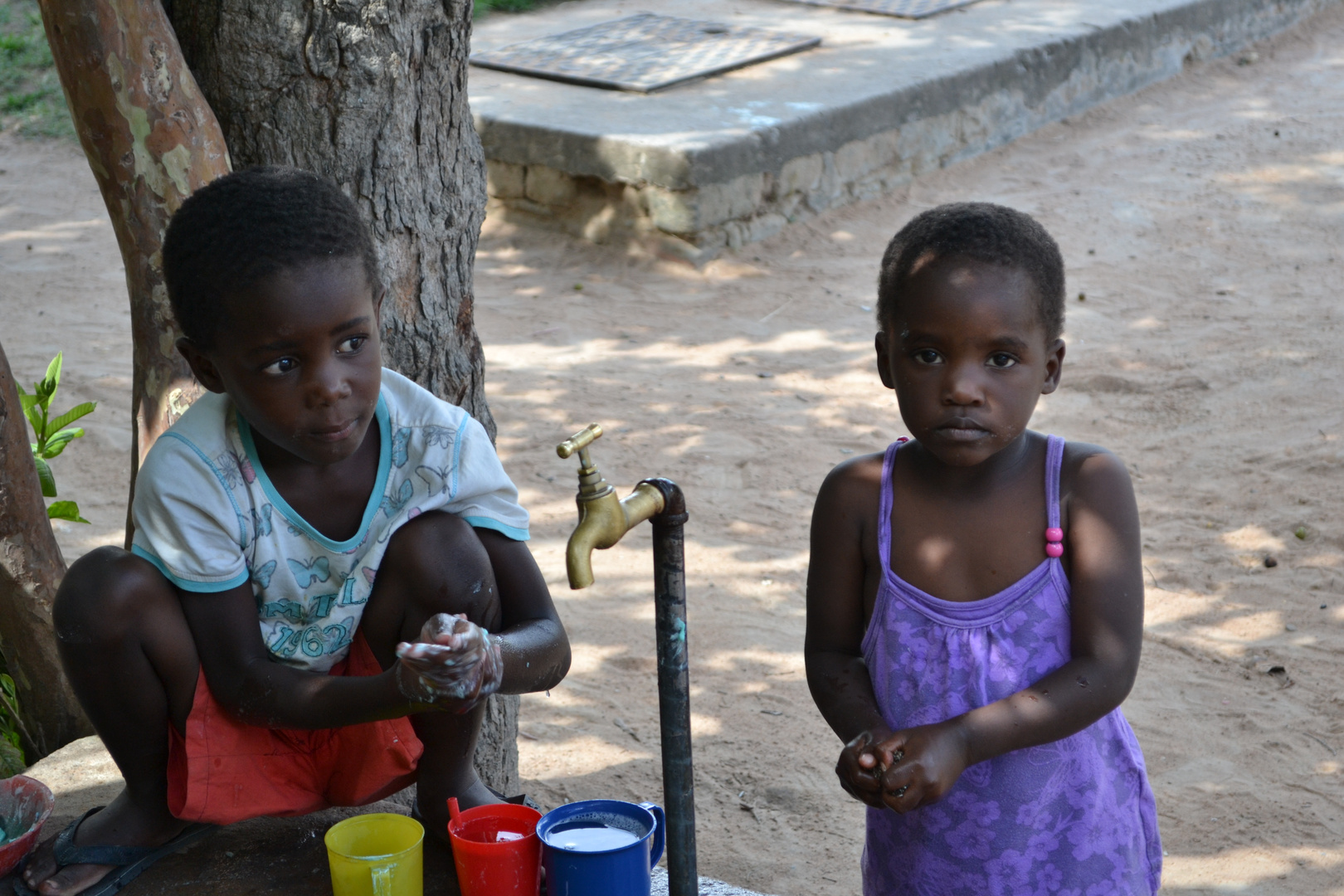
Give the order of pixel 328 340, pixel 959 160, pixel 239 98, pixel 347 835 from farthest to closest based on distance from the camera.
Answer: pixel 959 160
pixel 239 98
pixel 347 835
pixel 328 340

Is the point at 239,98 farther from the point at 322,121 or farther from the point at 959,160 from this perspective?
the point at 959,160

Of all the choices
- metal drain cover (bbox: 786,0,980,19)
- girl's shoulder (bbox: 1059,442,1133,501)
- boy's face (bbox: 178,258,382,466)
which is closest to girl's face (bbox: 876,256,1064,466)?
girl's shoulder (bbox: 1059,442,1133,501)

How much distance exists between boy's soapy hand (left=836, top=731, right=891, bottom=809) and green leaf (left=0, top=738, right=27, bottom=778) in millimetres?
1724

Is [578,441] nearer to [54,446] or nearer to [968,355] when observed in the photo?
[968,355]

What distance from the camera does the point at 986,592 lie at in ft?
5.45

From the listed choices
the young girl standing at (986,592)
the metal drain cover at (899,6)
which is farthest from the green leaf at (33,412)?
the metal drain cover at (899,6)

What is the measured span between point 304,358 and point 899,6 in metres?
7.25

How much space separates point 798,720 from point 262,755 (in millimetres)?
1617

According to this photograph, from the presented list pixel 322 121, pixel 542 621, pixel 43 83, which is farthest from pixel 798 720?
pixel 43 83

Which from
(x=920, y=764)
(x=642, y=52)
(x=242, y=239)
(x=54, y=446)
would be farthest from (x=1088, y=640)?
(x=642, y=52)

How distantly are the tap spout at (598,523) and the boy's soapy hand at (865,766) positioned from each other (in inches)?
14.4

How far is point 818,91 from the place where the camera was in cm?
641

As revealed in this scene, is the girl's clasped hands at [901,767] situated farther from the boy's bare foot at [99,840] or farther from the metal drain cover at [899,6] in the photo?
the metal drain cover at [899,6]

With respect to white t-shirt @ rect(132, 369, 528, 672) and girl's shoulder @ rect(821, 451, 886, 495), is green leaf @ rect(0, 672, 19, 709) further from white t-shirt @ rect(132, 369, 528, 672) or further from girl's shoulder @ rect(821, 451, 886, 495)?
girl's shoulder @ rect(821, 451, 886, 495)
